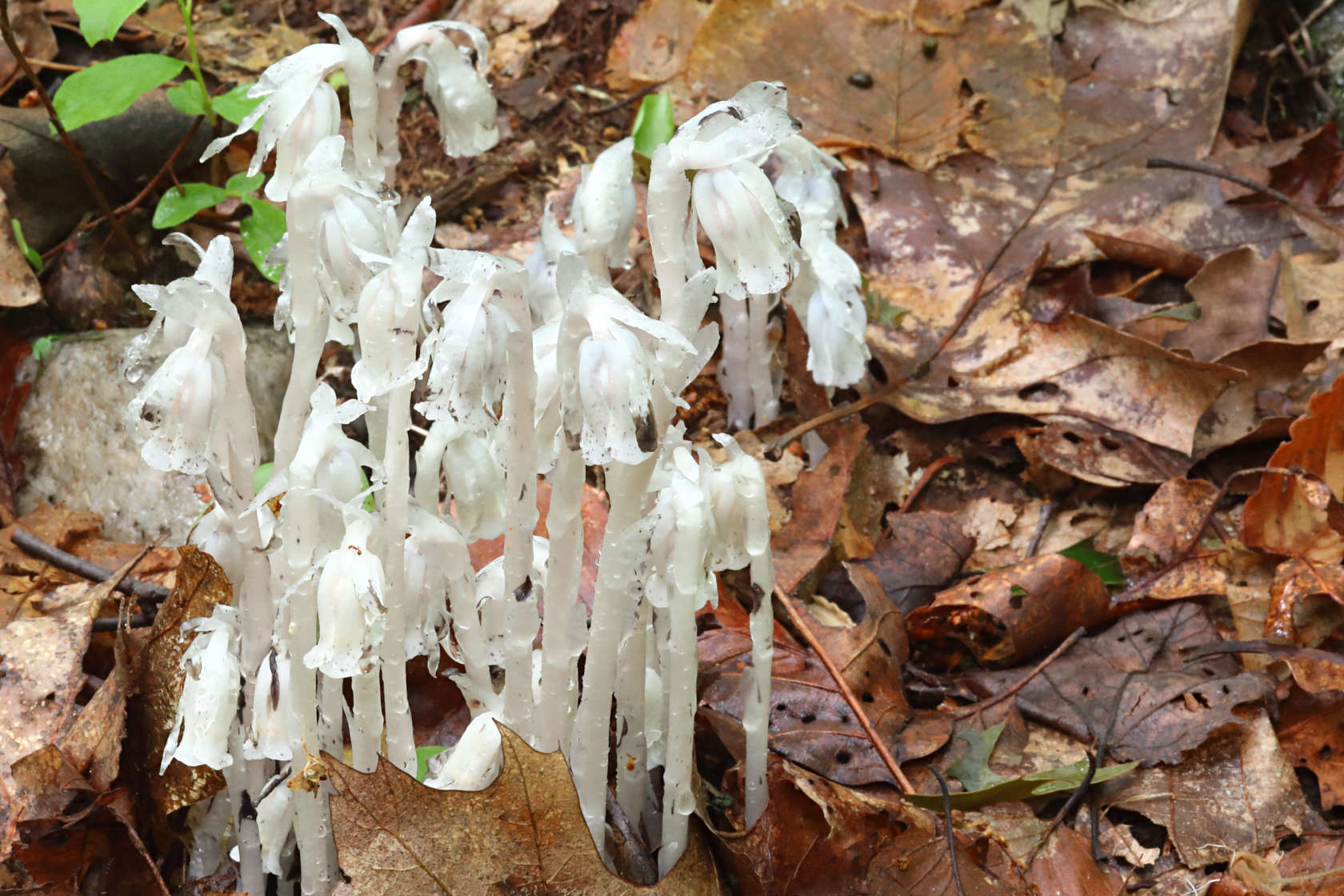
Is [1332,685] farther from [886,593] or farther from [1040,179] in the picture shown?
[1040,179]

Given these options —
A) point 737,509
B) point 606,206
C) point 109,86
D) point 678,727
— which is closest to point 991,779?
point 678,727

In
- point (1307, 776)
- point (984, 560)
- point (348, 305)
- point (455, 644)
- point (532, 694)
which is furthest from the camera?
point (984, 560)

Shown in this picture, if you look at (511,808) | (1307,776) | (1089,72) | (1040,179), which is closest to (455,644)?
(511,808)

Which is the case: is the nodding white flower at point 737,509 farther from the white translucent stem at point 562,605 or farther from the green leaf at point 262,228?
the green leaf at point 262,228

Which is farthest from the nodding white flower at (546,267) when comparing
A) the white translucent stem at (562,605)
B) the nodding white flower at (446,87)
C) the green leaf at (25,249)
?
the green leaf at (25,249)

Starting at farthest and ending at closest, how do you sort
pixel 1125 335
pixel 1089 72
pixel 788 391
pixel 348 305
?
1. pixel 1089 72
2. pixel 788 391
3. pixel 1125 335
4. pixel 348 305

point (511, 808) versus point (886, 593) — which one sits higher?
point (511, 808)

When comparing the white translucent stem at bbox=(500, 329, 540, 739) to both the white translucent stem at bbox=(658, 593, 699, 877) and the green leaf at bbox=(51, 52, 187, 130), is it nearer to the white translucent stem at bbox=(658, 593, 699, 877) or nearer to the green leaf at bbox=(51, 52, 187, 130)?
the white translucent stem at bbox=(658, 593, 699, 877)
